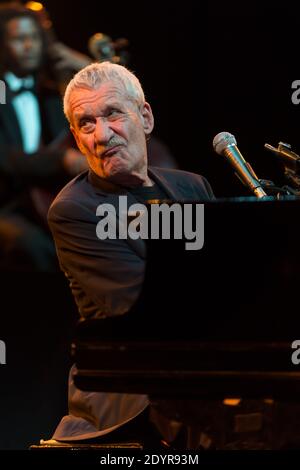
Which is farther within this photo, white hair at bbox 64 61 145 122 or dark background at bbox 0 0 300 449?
dark background at bbox 0 0 300 449

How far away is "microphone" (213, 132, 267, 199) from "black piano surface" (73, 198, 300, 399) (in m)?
0.40

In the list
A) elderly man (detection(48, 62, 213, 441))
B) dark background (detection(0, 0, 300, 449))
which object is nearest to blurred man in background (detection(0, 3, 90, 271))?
dark background (detection(0, 0, 300, 449))

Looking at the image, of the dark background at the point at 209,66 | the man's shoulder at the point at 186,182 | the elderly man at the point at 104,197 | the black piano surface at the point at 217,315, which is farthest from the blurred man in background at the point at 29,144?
the black piano surface at the point at 217,315

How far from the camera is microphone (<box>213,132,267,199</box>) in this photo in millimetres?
2799

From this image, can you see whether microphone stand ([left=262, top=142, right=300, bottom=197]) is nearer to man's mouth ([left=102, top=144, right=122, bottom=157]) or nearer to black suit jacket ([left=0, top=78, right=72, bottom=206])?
man's mouth ([left=102, top=144, right=122, bottom=157])

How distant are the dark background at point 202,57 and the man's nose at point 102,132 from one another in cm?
278

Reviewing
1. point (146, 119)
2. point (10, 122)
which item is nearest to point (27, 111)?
point (10, 122)

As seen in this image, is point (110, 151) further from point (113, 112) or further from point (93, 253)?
point (93, 253)

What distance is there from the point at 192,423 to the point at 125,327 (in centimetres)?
26

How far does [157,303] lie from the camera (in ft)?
7.84

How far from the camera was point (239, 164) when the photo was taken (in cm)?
285

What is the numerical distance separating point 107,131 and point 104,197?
0.19 metres

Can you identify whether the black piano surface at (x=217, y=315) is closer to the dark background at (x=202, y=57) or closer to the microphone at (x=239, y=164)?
the microphone at (x=239, y=164)

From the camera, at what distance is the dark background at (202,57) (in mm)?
5684
